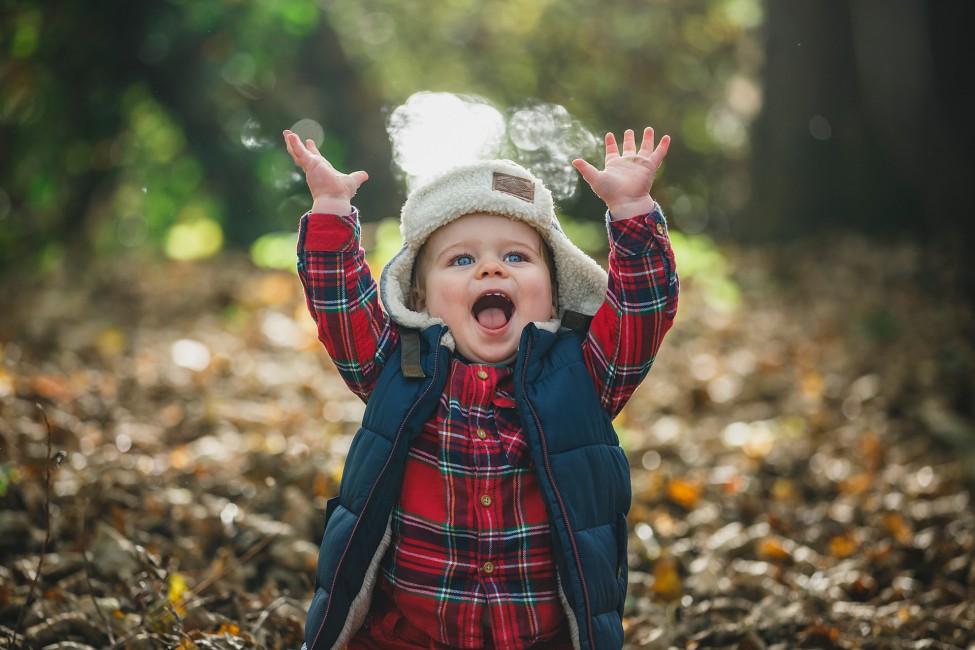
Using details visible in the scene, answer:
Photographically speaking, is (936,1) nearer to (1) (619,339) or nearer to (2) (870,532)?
(2) (870,532)

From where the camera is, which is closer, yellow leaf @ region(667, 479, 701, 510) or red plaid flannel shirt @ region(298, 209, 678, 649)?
red plaid flannel shirt @ region(298, 209, 678, 649)

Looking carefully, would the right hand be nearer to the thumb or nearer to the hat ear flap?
the hat ear flap

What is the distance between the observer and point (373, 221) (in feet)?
27.3

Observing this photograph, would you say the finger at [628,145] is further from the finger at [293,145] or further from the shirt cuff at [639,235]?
the finger at [293,145]

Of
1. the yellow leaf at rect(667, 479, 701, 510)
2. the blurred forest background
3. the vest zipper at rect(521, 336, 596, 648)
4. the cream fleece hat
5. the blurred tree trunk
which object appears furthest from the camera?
the blurred tree trunk

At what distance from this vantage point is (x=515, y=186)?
2.08m

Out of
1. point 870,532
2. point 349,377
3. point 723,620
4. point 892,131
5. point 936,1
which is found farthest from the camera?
point 936,1

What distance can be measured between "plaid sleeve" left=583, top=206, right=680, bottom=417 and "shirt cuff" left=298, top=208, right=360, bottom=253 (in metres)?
0.59

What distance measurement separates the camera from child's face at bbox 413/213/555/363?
6.65 feet

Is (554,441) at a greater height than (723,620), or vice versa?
(554,441)

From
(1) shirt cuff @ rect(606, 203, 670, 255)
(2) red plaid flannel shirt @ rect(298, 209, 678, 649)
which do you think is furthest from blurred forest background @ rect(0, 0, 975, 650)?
(1) shirt cuff @ rect(606, 203, 670, 255)

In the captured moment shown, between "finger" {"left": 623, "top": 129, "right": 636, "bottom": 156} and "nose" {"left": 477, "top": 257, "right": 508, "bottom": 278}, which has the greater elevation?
"finger" {"left": 623, "top": 129, "right": 636, "bottom": 156}

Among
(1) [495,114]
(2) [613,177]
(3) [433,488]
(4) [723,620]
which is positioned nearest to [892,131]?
(1) [495,114]

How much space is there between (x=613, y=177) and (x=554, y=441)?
0.60m
